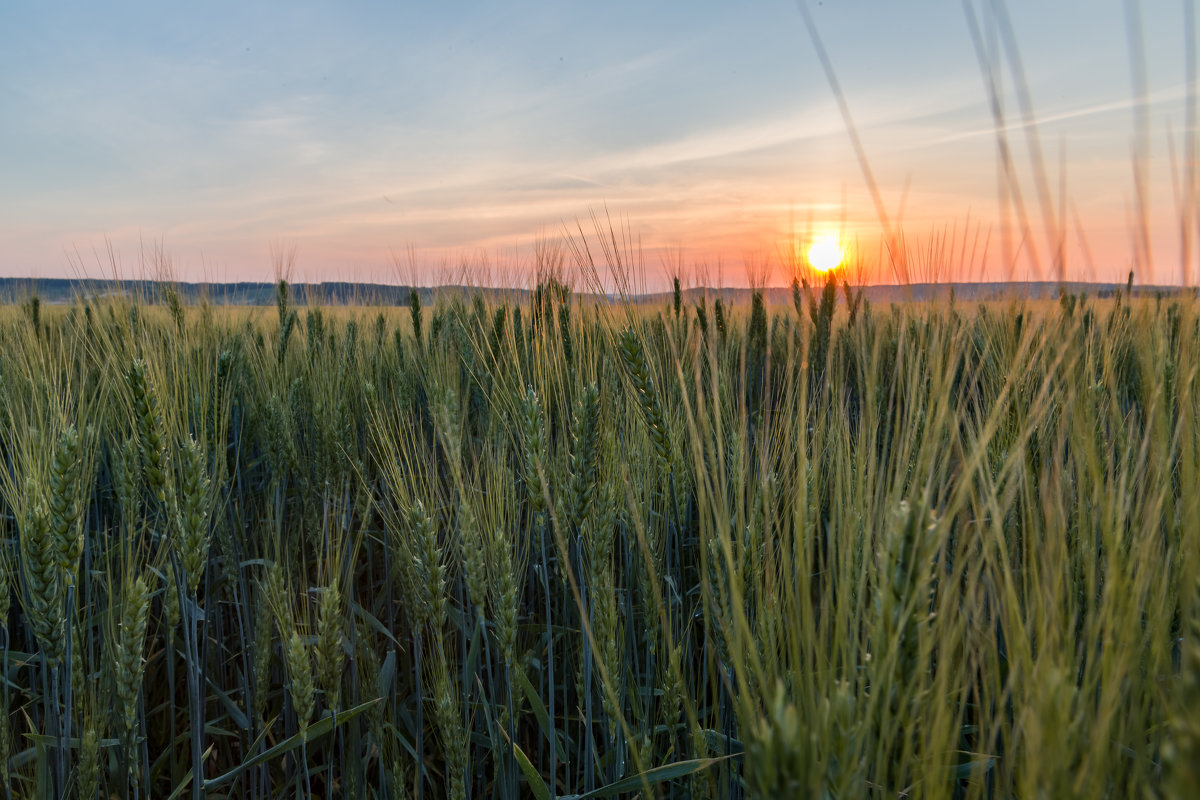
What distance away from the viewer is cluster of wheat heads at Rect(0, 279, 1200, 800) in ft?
2.26

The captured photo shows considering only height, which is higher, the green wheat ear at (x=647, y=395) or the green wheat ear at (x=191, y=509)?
the green wheat ear at (x=647, y=395)

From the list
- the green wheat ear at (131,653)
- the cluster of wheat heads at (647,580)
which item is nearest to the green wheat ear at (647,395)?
the cluster of wheat heads at (647,580)

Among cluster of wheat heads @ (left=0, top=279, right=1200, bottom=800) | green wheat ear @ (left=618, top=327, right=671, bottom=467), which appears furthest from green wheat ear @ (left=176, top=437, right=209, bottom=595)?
green wheat ear @ (left=618, top=327, right=671, bottom=467)

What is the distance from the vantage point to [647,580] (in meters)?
1.49

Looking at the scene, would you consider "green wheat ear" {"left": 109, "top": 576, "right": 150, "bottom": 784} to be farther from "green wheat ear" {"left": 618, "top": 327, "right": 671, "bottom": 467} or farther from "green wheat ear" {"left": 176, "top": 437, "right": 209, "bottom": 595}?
"green wheat ear" {"left": 618, "top": 327, "right": 671, "bottom": 467}

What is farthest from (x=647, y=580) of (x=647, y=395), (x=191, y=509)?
(x=191, y=509)

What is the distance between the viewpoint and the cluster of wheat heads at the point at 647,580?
0.69m

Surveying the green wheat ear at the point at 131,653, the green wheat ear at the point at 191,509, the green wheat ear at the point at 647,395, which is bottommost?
the green wheat ear at the point at 131,653

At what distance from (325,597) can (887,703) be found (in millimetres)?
1074

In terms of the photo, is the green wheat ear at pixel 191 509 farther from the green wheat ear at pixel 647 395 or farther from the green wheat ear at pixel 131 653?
the green wheat ear at pixel 647 395

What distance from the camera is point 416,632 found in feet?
4.91

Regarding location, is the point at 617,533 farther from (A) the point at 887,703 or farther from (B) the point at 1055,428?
(A) the point at 887,703

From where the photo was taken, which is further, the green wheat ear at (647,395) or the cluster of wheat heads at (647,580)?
the green wheat ear at (647,395)

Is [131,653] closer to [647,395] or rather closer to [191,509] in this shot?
[191,509]
